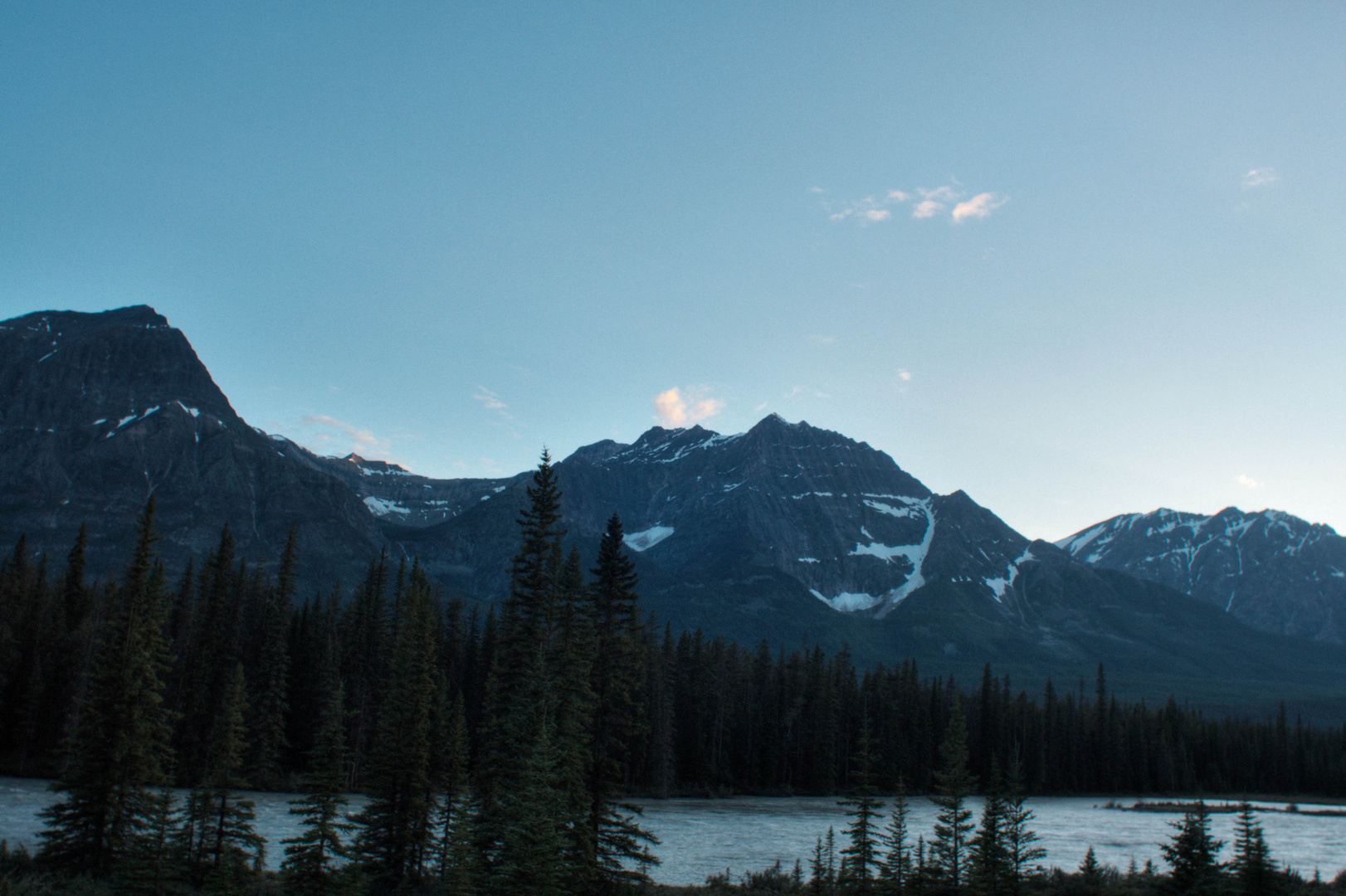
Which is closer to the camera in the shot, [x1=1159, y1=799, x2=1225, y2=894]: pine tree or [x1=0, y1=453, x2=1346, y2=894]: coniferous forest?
[x1=0, y1=453, x2=1346, y2=894]: coniferous forest

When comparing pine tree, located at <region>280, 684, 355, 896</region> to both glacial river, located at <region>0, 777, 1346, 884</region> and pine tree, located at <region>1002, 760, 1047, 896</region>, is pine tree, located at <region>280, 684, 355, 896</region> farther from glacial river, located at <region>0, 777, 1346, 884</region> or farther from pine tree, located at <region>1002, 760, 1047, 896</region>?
pine tree, located at <region>1002, 760, 1047, 896</region>

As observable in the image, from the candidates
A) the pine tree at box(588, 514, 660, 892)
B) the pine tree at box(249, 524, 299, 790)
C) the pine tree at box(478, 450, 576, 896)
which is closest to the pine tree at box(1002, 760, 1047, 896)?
the pine tree at box(588, 514, 660, 892)

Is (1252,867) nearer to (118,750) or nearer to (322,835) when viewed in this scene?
(322,835)

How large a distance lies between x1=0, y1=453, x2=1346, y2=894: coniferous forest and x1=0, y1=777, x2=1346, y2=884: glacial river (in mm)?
3356

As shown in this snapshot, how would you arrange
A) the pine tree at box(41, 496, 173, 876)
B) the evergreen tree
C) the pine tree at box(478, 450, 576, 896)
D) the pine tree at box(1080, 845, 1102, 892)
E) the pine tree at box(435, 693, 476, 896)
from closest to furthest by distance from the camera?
the pine tree at box(478, 450, 576, 896) → the pine tree at box(435, 693, 476, 896) → the evergreen tree → the pine tree at box(41, 496, 173, 876) → the pine tree at box(1080, 845, 1102, 892)

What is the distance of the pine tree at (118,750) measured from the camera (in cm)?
3494

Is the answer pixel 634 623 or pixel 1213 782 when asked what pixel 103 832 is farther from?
pixel 1213 782

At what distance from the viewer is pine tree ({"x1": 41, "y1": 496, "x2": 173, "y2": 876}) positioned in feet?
115

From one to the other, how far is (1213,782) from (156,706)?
16210cm

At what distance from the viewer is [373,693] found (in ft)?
287

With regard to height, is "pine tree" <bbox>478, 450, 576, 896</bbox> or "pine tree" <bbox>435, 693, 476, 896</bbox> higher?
"pine tree" <bbox>478, 450, 576, 896</bbox>

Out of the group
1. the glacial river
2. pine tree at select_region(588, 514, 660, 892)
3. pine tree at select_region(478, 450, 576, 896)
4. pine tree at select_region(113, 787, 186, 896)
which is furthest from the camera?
the glacial river

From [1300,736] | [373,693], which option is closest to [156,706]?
[373,693]

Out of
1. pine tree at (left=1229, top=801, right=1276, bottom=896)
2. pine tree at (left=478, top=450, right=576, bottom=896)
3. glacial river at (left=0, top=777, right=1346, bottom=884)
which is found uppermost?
pine tree at (left=478, top=450, right=576, bottom=896)
